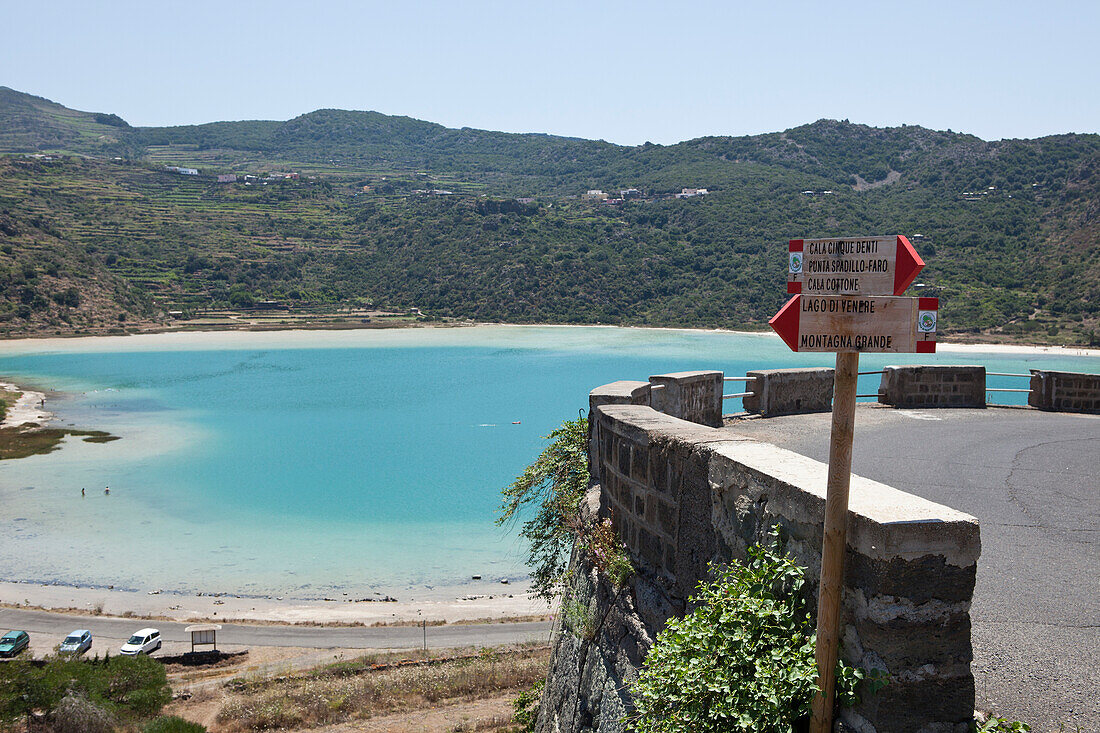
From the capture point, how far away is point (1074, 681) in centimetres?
346

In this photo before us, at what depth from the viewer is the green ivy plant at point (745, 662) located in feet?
9.38

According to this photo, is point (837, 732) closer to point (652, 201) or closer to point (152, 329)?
point (152, 329)

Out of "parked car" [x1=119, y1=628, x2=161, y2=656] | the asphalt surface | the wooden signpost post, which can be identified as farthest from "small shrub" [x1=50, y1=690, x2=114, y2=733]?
the wooden signpost post

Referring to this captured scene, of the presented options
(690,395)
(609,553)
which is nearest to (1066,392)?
(690,395)

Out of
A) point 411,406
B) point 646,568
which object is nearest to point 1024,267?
point 411,406

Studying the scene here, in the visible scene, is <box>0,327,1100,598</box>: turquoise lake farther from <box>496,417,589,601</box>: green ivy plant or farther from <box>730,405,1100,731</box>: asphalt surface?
<box>496,417,589,601</box>: green ivy plant

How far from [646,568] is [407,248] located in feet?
372

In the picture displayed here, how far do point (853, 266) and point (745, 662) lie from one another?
1.54 meters

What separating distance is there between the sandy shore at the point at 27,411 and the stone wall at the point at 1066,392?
49145mm

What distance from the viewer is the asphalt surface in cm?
346

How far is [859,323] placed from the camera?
276 cm

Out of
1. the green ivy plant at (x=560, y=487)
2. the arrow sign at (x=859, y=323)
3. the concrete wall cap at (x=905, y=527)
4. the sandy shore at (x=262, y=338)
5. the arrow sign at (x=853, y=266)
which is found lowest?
the sandy shore at (x=262, y=338)

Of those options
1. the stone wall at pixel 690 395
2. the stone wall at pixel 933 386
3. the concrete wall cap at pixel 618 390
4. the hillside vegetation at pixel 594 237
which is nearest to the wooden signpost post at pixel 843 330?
the concrete wall cap at pixel 618 390

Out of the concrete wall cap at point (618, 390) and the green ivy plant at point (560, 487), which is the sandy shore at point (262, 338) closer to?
the green ivy plant at point (560, 487)
